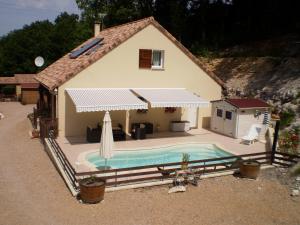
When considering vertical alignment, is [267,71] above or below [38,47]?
below

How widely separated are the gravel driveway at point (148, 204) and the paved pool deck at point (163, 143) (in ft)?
10.5

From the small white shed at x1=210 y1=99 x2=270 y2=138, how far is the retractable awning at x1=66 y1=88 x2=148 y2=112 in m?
8.59

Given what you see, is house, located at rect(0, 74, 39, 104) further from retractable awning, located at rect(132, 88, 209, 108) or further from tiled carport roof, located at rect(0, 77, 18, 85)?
retractable awning, located at rect(132, 88, 209, 108)

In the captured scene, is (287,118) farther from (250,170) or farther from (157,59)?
(157,59)

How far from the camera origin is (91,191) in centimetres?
1648

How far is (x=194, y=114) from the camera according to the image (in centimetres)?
3428

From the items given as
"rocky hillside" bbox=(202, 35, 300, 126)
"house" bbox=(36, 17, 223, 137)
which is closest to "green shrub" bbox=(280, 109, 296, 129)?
"rocky hillside" bbox=(202, 35, 300, 126)

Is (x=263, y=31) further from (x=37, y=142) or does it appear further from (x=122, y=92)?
(x=37, y=142)

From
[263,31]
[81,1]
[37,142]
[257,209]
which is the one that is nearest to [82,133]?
[37,142]

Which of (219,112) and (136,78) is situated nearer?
(136,78)

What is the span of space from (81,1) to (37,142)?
143ft

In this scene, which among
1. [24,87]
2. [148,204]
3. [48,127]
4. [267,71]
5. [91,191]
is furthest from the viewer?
[24,87]

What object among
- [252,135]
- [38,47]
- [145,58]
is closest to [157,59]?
[145,58]

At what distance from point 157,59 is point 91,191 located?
1798 cm
